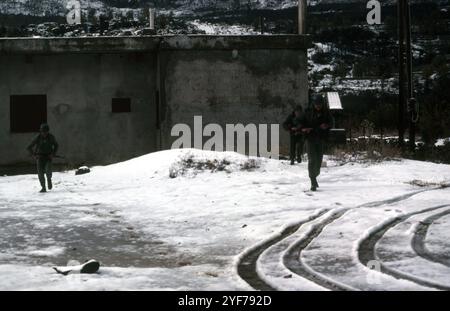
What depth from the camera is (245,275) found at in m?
5.80

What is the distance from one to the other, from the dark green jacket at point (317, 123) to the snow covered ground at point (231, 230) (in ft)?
3.25

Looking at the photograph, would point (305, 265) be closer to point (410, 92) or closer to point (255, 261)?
point (255, 261)

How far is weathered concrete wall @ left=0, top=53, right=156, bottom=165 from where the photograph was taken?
18.5 metres

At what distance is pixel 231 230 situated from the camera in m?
8.16

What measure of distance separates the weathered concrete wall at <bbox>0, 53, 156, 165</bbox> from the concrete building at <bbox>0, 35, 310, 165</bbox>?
3cm

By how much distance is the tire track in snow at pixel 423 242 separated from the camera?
20.3 ft

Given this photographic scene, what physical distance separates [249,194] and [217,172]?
3147 millimetres

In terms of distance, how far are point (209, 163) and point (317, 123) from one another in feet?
13.2

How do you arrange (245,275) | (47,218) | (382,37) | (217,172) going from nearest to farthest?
1. (245,275)
2. (47,218)
3. (217,172)
4. (382,37)

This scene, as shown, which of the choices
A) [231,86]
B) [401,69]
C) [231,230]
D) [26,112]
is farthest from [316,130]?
[401,69]

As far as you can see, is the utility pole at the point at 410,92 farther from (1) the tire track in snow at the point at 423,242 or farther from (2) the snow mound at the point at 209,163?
(1) the tire track in snow at the point at 423,242

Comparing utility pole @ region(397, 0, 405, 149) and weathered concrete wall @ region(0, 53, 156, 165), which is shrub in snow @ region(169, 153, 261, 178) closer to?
weathered concrete wall @ region(0, 53, 156, 165)
